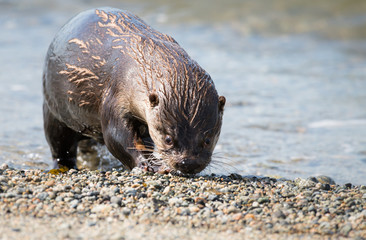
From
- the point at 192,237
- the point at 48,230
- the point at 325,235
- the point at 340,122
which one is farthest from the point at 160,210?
the point at 340,122

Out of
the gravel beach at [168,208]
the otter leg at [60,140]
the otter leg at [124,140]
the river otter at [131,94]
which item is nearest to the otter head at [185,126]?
the river otter at [131,94]

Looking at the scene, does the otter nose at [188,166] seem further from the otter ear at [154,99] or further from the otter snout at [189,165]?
the otter ear at [154,99]

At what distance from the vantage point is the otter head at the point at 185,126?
16.0 feet

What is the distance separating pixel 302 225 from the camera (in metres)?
4.32

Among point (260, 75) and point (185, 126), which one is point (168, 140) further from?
point (260, 75)

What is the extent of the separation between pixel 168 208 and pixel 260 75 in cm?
866

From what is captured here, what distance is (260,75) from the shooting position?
12.9 metres

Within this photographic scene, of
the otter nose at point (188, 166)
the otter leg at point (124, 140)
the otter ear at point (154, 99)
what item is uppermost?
the otter ear at point (154, 99)

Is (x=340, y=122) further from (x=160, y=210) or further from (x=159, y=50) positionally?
(x=160, y=210)

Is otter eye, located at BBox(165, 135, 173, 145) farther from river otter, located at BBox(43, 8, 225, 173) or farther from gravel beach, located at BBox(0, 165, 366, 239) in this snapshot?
gravel beach, located at BBox(0, 165, 366, 239)

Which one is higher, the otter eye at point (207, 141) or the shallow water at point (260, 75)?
the shallow water at point (260, 75)

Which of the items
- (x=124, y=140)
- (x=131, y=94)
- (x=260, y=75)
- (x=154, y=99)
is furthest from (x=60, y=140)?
(x=260, y=75)

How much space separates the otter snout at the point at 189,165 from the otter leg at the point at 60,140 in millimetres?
2481

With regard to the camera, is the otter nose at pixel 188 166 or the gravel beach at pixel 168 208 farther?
the otter nose at pixel 188 166
